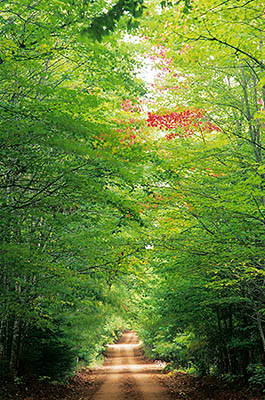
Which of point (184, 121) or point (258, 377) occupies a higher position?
point (184, 121)

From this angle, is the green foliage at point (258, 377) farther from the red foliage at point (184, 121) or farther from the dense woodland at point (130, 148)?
the red foliage at point (184, 121)

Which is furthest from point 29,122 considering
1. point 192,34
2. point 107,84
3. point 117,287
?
point 117,287

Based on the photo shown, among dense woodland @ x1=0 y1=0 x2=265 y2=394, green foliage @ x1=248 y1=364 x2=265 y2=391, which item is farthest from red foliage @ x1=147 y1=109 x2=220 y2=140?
green foliage @ x1=248 y1=364 x2=265 y2=391

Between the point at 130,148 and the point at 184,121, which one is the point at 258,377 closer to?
the point at 184,121

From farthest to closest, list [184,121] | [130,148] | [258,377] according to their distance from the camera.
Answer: [258,377] < [184,121] < [130,148]

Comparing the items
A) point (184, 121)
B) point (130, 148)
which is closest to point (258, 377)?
point (184, 121)

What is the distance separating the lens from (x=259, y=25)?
5156 millimetres

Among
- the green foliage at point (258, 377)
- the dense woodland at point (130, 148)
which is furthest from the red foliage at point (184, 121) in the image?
the green foliage at point (258, 377)

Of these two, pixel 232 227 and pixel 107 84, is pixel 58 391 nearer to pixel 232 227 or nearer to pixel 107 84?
pixel 232 227

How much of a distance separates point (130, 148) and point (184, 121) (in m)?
2.99

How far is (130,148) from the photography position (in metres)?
6.70

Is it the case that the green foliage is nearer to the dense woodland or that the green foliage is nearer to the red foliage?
the dense woodland

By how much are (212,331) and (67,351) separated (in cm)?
582

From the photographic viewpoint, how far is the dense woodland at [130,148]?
18.0ft
